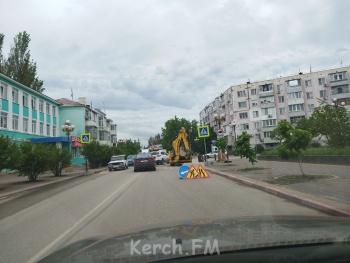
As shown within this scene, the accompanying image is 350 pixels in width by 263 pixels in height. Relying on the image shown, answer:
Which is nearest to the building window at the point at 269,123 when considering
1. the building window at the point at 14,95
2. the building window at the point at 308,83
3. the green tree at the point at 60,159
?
the building window at the point at 308,83

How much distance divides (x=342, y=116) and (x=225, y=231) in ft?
112

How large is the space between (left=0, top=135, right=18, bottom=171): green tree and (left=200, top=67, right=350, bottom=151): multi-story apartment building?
5816 centimetres

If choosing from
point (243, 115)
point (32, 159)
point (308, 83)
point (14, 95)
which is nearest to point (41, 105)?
point (14, 95)

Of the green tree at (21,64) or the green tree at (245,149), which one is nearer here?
the green tree at (245,149)

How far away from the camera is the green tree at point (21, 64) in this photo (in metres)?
47.2

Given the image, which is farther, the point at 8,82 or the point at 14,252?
the point at 8,82

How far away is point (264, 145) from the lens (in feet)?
264

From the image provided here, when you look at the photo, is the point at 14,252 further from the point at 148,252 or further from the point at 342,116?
the point at 342,116

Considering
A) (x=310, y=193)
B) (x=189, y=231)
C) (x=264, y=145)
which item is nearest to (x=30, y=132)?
(x=310, y=193)

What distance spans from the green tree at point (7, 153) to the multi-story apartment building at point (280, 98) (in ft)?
191

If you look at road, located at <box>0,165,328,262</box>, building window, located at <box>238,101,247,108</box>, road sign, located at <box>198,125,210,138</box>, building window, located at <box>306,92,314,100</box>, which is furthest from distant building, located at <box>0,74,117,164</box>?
building window, located at <box>306,92,314,100</box>

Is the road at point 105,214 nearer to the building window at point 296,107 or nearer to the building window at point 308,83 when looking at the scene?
the building window at point 296,107

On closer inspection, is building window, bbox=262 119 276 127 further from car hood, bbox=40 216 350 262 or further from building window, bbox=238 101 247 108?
car hood, bbox=40 216 350 262

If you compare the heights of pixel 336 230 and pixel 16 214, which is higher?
pixel 336 230
